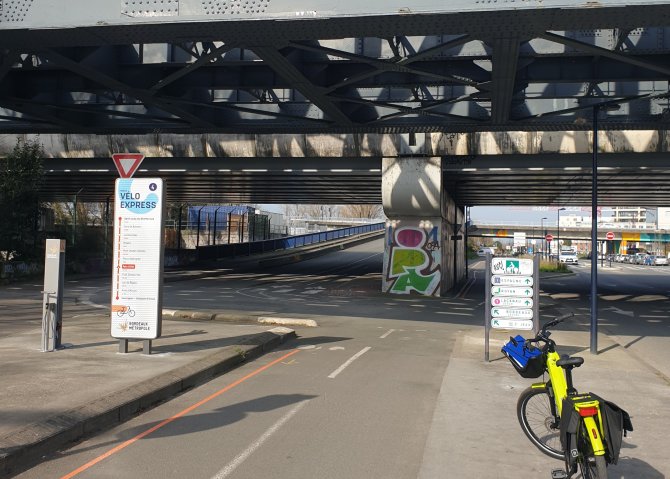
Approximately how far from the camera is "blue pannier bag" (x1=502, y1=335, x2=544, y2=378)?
5.60m

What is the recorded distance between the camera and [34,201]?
96.0ft

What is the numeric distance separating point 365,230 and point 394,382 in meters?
89.6

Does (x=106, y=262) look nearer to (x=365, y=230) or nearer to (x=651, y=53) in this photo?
(x=651, y=53)

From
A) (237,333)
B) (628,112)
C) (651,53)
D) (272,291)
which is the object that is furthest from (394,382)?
(272,291)

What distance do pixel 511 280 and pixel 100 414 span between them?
7.42m

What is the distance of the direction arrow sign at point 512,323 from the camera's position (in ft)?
36.2

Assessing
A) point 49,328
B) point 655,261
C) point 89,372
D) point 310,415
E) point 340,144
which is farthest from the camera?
point 655,261

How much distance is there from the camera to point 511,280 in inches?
440

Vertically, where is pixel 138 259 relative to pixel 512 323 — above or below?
above

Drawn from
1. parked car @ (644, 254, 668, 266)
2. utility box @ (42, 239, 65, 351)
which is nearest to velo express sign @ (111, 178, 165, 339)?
utility box @ (42, 239, 65, 351)

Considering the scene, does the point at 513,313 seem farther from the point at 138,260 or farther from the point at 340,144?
the point at 340,144

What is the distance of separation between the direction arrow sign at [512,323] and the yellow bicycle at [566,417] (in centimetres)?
509

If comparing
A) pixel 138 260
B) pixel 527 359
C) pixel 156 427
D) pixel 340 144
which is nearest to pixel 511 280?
pixel 527 359

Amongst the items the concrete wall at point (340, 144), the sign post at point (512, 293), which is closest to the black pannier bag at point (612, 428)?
the sign post at point (512, 293)
